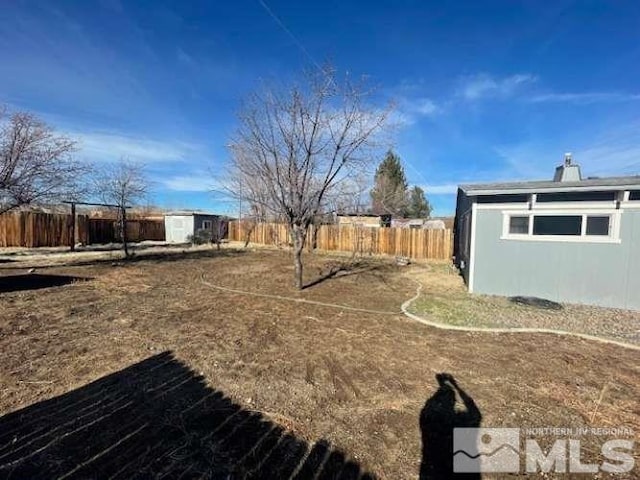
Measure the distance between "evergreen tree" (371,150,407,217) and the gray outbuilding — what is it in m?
21.3

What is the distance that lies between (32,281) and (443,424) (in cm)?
1022

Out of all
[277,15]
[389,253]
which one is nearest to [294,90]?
[277,15]

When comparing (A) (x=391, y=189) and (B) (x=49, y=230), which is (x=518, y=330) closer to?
(B) (x=49, y=230)

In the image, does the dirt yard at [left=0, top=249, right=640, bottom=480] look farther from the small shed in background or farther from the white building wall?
the white building wall

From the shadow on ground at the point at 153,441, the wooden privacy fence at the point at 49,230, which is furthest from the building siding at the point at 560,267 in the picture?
the wooden privacy fence at the point at 49,230

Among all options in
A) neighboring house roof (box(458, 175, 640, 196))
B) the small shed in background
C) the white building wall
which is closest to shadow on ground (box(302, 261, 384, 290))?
neighboring house roof (box(458, 175, 640, 196))

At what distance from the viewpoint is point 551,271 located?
7.24 metres

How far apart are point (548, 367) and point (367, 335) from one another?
2303 mm

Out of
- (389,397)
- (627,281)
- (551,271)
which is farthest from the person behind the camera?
(551,271)

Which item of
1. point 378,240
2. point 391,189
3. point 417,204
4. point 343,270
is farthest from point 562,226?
point 417,204

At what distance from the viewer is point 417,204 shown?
134 ft

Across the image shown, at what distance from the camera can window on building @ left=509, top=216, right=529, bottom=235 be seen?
7.57 meters

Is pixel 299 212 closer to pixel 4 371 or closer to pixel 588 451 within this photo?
pixel 4 371

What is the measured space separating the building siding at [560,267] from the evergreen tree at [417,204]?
1290 inches
